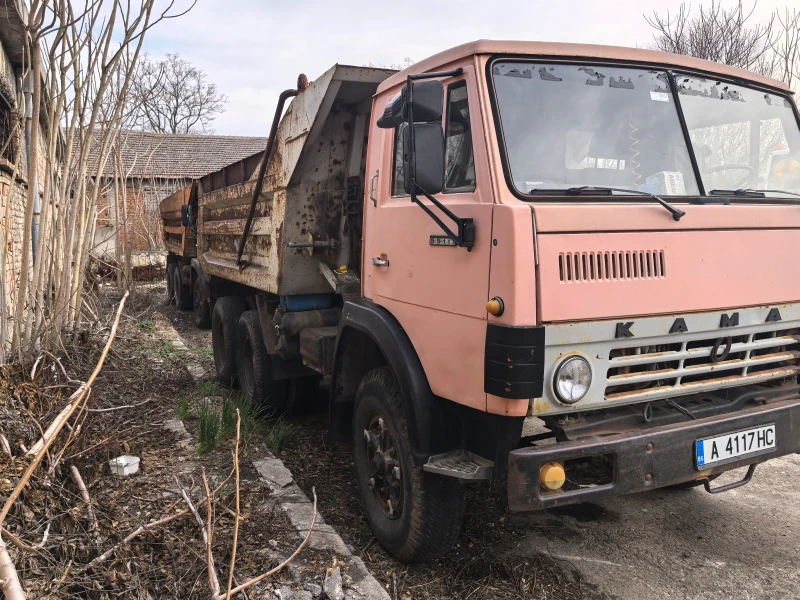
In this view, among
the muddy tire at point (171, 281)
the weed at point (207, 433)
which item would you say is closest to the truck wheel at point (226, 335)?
the weed at point (207, 433)

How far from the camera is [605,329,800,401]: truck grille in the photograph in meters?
2.58

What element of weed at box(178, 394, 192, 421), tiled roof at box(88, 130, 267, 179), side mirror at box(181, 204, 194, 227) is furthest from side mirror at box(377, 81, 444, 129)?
tiled roof at box(88, 130, 267, 179)

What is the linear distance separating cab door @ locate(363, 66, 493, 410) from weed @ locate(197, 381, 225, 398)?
10.4 ft

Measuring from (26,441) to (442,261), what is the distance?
7.33ft

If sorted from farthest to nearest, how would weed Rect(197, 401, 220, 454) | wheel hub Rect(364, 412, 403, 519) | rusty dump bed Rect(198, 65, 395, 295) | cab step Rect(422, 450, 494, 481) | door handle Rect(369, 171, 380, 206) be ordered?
weed Rect(197, 401, 220, 454) < rusty dump bed Rect(198, 65, 395, 295) < door handle Rect(369, 171, 380, 206) < wheel hub Rect(364, 412, 403, 519) < cab step Rect(422, 450, 494, 481)

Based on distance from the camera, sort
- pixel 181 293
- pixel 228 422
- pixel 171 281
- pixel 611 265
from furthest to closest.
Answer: pixel 171 281
pixel 181 293
pixel 228 422
pixel 611 265

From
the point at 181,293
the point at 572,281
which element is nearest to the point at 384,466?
the point at 572,281

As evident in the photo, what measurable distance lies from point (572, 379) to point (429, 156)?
43.3 inches

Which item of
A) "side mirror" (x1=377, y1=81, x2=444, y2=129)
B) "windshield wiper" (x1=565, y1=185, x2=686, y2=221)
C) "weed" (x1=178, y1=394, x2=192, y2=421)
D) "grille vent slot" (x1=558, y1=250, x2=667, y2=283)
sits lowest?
"weed" (x1=178, y1=394, x2=192, y2=421)

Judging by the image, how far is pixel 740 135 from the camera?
3.18 meters

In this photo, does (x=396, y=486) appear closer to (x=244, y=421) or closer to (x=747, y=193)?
(x=244, y=421)

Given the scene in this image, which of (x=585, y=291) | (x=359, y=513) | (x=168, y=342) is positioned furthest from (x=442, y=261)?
(x=168, y=342)

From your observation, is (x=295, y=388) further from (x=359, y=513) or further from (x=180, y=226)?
(x=180, y=226)

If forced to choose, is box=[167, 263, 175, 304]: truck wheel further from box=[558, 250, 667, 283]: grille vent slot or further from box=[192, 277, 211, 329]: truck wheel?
box=[558, 250, 667, 283]: grille vent slot
